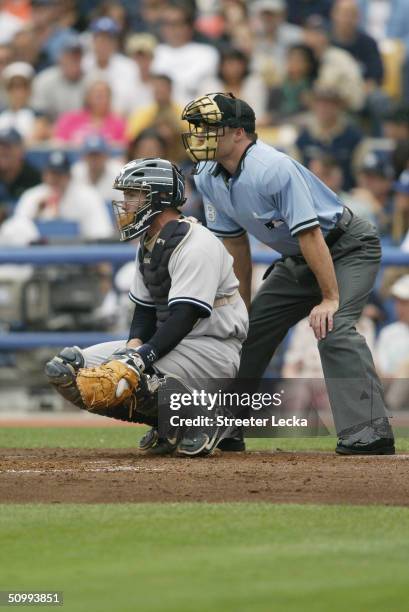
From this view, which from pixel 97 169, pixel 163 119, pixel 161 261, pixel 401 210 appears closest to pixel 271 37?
pixel 163 119

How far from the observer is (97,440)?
29.7 ft

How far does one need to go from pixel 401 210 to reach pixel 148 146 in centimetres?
257

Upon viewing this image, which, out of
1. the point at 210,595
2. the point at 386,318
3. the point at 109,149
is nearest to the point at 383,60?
the point at 109,149

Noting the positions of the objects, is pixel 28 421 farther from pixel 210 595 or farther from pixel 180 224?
pixel 210 595

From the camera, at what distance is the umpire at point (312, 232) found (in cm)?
725

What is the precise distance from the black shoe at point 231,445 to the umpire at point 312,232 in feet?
1.98

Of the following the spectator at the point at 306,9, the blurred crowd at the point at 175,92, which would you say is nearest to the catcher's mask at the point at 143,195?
the blurred crowd at the point at 175,92

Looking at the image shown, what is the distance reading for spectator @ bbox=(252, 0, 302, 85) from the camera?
16453 mm

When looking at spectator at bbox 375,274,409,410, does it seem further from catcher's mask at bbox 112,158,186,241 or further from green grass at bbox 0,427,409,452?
catcher's mask at bbox 112,158,186,241

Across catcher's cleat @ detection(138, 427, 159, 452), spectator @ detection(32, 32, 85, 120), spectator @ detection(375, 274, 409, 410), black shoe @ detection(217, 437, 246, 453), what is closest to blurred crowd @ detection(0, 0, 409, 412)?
spectator @ detection(32, 32, 85, 120)

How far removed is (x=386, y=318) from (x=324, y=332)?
15.3 ft

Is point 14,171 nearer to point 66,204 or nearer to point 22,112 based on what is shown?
point 66,204

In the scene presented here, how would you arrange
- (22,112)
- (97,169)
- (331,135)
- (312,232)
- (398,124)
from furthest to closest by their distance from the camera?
(22,112), (331,135), (398,124), (97,169), (312,232)

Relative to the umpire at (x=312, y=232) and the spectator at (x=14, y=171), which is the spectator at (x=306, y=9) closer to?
the spectator at (x=14, y=171)
